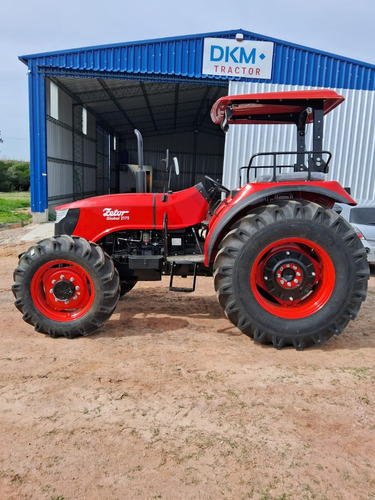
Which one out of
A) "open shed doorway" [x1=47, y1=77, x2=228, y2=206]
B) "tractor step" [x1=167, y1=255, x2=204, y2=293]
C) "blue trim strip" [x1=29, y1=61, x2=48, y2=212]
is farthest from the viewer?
"open shed doorway" [x1=47, y1=77, x2=228, y2=206]

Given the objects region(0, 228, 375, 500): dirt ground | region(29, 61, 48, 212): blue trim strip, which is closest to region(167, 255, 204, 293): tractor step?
region(0, 228, 375, 500): dirt ground

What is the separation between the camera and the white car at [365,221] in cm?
722

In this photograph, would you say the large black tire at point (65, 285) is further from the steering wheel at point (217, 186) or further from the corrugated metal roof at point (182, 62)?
the corrugated metal roof at point (182, 62)

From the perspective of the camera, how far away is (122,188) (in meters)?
27.9

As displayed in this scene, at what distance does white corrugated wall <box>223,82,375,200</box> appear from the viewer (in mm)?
11781

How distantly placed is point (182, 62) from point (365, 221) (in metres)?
7.80

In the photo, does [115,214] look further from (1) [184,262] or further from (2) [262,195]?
(2) [262,195]

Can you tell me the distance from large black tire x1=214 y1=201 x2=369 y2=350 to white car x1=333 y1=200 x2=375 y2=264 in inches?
148

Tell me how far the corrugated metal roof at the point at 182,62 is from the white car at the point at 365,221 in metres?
6.10

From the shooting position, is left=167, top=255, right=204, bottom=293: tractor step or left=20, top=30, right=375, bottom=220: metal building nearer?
left=167, top=255, right=204, bottom=293: tractor step

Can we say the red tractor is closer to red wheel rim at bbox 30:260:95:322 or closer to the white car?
red wheel rim at bbox 30:260:95:322

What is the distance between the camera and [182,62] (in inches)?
472

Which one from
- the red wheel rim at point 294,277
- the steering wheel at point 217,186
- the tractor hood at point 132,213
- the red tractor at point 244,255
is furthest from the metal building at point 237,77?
the red wheel rim at point 294,277

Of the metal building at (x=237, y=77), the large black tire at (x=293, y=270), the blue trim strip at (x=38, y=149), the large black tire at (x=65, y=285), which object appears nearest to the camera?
the large black tire at (x=293, y=270)
